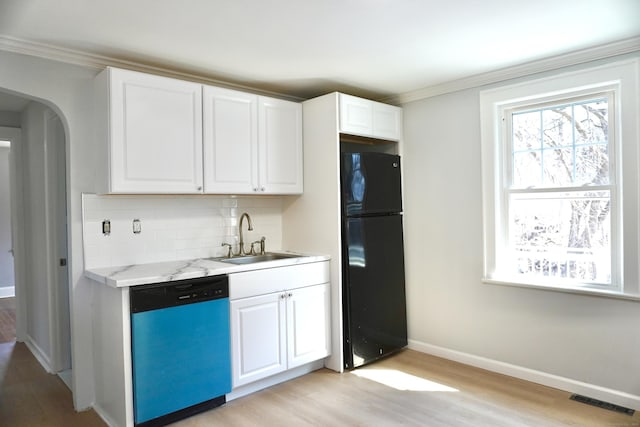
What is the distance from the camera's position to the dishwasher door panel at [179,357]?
250 centimetres

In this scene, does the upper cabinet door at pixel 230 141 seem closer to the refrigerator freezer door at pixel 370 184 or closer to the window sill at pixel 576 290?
the refrigerator freezer door at pixel 370 184

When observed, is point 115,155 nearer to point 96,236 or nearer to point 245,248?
point 96,236

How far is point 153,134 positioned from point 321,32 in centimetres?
125

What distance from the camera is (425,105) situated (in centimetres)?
386

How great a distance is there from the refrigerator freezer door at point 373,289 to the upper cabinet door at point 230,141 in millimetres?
891

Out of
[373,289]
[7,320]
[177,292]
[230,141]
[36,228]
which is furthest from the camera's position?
[7,320]

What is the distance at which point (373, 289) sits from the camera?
3.63 m

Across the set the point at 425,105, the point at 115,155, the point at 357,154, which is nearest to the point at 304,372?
the point at 357,154

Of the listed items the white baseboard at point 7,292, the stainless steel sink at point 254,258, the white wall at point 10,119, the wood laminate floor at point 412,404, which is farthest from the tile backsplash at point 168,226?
the white baseboard at point 7,292

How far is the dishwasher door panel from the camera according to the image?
250 centimetres

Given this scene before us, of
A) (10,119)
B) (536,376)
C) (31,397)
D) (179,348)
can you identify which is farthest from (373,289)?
(10,119)

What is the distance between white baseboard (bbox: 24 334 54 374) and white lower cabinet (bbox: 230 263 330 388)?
5.89 feet

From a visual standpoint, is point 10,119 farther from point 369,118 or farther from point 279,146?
point 369,118

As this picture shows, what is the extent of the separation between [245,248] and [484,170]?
6.75 feet
